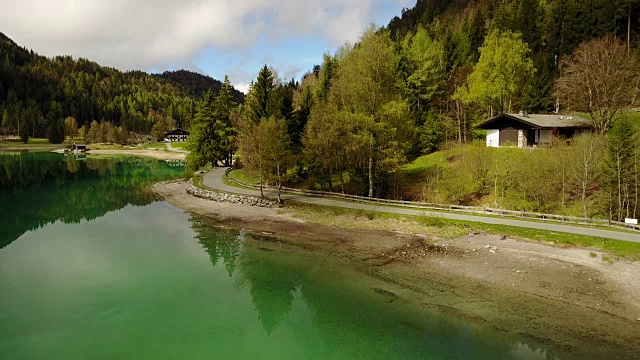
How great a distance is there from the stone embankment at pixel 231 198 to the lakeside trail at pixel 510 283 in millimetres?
9525

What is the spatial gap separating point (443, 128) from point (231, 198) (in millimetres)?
29801

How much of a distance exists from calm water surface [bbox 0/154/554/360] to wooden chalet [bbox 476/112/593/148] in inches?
1208

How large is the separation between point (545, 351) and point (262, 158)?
3059 cm

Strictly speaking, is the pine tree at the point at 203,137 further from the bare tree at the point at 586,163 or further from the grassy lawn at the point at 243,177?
the bare tree at the point at 586,163

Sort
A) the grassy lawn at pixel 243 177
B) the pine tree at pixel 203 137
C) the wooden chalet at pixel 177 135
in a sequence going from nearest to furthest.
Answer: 1. the grassy lawn at pixel 243 177
2. the pine tree at pixel 203 137
3. the wooden chalet at pixel 177 135

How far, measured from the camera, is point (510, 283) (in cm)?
2211

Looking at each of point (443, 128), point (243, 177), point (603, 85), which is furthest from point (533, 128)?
point (243, 177)

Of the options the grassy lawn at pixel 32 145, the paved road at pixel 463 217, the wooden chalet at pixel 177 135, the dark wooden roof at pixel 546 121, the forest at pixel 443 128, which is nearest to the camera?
the paved road at pixel 463 217

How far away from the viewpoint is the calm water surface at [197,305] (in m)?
Answer: 16.7

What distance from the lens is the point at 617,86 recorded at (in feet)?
141

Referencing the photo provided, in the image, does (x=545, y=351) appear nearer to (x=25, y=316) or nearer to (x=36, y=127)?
(x=25, y=316)

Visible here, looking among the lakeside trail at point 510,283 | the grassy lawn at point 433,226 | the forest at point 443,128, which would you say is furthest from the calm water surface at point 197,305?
the forest at point 443,128

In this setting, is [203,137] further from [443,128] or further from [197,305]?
[197,305]

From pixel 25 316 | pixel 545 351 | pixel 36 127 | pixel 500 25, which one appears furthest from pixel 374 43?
pixel 36 127
